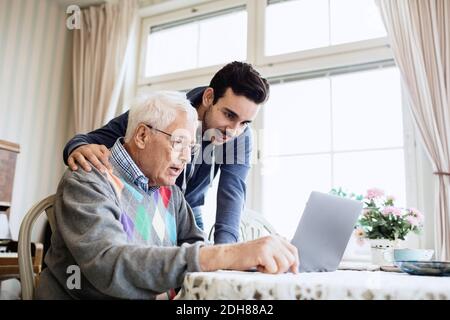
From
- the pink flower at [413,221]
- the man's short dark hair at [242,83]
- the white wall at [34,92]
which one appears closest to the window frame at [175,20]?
the white wall at [34,92]

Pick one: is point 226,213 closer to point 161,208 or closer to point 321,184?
point 161,208

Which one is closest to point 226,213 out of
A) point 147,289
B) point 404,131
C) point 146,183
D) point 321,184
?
point 146,183

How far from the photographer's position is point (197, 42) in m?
3.48

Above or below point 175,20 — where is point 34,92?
below

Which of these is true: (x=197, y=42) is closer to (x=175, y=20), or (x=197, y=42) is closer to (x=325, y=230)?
(x=175, y=20)

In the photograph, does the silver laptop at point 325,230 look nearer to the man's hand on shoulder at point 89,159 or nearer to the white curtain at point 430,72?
the man's hand on shoulder at point 89,159

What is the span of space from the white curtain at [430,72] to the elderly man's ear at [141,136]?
5.85 feet

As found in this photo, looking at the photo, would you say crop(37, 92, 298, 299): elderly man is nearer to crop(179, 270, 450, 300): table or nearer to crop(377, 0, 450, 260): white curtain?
crop(179, 270, 450, 300): table

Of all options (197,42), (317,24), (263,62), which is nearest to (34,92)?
(197,42)

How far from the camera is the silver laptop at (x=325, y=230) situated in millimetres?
913

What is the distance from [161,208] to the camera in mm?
1267

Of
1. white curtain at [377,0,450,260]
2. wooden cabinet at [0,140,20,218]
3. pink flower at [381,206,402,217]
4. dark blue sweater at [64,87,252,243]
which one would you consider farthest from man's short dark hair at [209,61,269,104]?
wooden cabinet at [0,140,20,218]

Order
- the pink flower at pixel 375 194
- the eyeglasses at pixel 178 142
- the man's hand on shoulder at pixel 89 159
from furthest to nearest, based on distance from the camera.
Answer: the pink flower at pixel 375 194 < the eyeglasses at pixel 178 142 < the man's hand on shoulder at pixel 89 159

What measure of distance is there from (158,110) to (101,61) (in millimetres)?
2683
